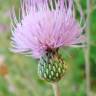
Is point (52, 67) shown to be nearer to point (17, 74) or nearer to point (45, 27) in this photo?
point (45, 27)

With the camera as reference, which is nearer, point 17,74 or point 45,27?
point 45,27

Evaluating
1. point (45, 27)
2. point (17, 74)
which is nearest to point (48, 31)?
point (45, 27)

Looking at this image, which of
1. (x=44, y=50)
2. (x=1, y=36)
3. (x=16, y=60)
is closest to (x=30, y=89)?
(x=16, y=60)

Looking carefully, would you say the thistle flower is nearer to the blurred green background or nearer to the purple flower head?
the purple flower head

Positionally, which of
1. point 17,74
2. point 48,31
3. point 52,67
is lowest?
point 17,74

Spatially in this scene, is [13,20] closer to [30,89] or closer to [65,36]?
[65,36]

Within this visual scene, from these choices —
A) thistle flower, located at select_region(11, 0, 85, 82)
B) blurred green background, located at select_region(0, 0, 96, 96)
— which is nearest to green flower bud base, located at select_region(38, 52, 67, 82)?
thistle flower, located at select_region(11, 0, 85, 82)

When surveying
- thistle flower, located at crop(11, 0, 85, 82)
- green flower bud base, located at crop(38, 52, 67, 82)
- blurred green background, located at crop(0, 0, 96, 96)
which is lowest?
A: blurred green background, located at crop(0, 0, 96, 96)
